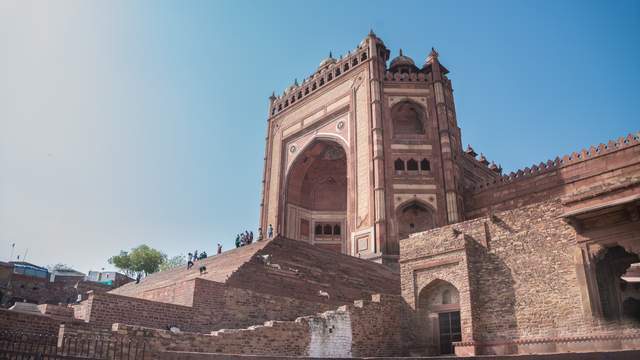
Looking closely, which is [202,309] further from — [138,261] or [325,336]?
[138,261]

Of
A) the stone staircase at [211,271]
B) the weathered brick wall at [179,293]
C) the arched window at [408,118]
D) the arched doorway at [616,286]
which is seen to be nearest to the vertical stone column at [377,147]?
the arched window at [408,118]

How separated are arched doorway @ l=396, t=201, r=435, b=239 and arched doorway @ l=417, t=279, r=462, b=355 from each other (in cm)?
1466

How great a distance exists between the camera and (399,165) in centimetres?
3044

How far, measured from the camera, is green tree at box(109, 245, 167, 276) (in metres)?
47.9

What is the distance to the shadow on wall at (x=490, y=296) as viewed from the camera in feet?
40.2

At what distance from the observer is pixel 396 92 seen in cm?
3247

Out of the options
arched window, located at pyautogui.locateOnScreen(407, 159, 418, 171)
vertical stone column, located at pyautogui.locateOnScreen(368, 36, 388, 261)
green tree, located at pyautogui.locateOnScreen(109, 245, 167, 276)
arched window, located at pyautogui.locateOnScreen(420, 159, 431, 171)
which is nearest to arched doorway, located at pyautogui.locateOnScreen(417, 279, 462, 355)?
vertical stone column, located at pyautogui.locateOnScreen(368, 36, 388, 261)

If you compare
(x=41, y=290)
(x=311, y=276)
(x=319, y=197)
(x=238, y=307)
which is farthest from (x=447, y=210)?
(x=41, y=290)

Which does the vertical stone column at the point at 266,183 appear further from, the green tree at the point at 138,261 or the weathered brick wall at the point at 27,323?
the weathered brick wall at the point at 27,323

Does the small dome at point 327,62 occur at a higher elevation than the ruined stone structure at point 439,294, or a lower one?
higher

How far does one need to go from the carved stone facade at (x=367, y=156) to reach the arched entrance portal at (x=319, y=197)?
76mm

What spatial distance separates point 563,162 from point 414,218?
8.48 metres

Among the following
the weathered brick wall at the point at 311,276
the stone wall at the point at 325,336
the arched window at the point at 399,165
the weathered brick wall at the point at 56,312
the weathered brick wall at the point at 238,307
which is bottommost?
the stone wall at the point at 325,336

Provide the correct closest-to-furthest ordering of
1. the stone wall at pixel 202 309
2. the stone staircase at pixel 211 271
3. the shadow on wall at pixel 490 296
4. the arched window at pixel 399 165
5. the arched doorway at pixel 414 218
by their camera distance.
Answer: the shadow on wall at pixel 490 296 → the stone wall at pixel 202 309 → the stone staircase at pixel 211 271 → the arched doorway at pixel 414 218 → the arched window at pixel 399 165
